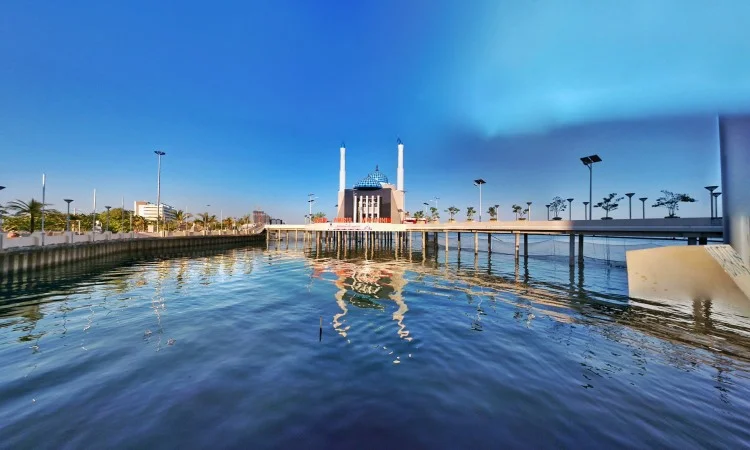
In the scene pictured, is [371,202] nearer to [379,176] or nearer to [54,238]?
[379,176]

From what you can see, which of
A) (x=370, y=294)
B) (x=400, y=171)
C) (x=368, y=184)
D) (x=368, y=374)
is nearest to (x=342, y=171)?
(x=368, y=184)

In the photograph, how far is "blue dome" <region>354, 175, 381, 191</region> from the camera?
101438mm

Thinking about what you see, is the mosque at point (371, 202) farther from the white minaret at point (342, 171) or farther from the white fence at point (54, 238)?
the white fence at point (54, 238)

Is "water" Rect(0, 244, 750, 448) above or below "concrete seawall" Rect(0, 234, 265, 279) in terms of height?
below

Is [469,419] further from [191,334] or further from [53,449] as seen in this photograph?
[191,334]

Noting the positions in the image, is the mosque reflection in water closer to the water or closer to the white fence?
the water

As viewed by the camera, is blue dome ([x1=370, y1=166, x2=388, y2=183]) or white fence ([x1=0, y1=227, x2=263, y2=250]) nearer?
white fence ([x1=0, y1=227, x2=263, y2=250])

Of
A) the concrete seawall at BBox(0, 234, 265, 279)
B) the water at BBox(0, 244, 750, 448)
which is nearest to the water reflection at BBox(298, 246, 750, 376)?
the water at BBox(0, 244, 750, 448)

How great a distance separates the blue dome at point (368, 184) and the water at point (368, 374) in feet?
283

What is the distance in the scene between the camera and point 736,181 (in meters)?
17.8

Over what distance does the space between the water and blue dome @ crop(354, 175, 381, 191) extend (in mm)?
86166

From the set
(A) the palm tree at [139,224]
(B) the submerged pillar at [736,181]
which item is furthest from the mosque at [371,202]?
(B) the submerged pillar at [736,181]

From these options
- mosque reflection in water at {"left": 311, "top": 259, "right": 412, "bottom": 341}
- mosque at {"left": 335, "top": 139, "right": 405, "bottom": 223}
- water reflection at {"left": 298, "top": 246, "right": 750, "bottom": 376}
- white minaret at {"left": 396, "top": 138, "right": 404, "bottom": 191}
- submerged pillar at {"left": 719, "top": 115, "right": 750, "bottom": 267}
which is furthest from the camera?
white minaret at {"left": 396, "top": 138, "right": 404, "bottom": 191}

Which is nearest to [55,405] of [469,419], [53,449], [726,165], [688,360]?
[53,449]
